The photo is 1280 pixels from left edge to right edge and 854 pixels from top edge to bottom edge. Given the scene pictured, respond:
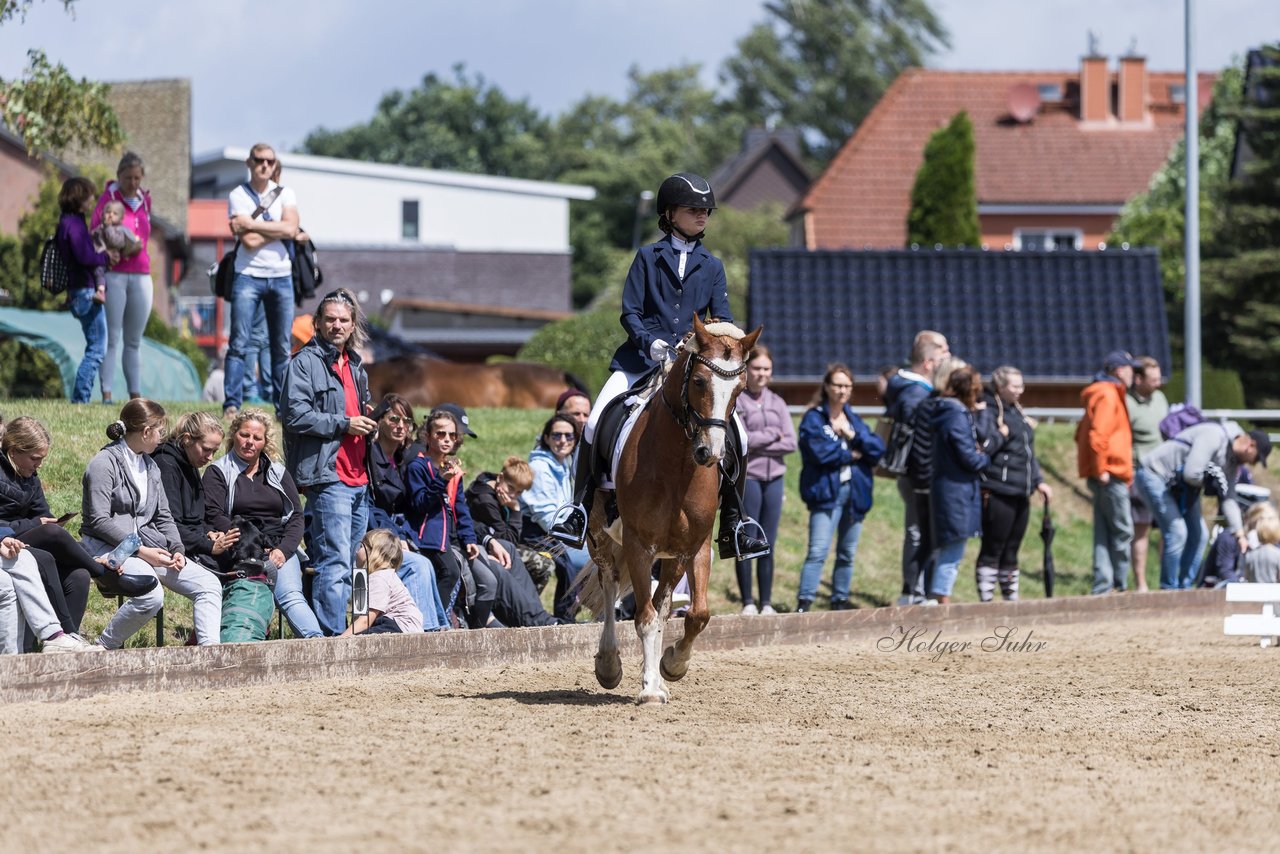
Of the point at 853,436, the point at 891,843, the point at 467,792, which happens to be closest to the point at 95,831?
the point at 467,792

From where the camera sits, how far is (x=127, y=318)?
50.1 feet

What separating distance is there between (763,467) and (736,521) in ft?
14.2

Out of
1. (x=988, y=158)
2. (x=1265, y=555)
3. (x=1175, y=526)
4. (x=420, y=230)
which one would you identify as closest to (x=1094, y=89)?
(x=988, y=158)

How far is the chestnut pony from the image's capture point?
885 cm

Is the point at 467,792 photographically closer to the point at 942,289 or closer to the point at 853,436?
the point at 853,436

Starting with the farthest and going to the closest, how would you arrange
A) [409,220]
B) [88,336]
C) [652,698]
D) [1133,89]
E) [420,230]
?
[409,220] < [420,230] < [1133,89] < [88,336] < [652,698]

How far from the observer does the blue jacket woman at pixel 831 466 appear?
577 inches

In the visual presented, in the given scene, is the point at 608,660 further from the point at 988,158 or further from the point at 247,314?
the point at 988,158

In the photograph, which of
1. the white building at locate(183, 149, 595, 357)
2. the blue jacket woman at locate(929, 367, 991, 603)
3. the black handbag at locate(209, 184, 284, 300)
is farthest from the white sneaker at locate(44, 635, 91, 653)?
the white building at locate(183, 149, 595, 357)

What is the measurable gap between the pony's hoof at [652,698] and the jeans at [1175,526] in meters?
9.00

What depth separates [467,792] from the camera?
663 centimetres

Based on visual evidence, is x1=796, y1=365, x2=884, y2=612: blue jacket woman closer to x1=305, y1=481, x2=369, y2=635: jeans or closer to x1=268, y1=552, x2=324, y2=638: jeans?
x1=305, y1=481, x2=369, y2=635: jeans

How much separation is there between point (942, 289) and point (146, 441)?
58.8 feet

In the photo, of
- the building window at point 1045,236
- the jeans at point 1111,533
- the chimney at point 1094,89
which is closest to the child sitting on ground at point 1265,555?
the jeans at point 1111,533
